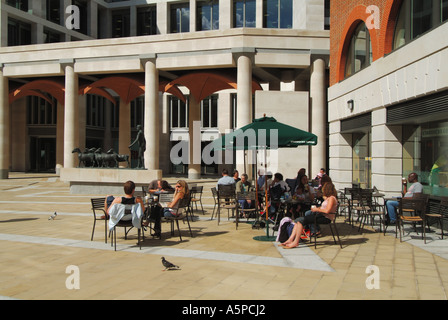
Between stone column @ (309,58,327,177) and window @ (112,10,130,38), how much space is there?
1017 inches

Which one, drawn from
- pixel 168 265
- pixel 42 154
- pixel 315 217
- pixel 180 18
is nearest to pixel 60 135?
pixel 42 154

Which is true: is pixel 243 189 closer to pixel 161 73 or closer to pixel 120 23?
pixel 161 73

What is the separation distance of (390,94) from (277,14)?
26.5 m

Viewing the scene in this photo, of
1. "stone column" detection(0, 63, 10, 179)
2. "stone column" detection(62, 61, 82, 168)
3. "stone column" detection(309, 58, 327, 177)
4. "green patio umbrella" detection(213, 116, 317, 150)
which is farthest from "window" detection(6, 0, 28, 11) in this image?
"green patio umbrella" detection(213, 116, 317, 150)

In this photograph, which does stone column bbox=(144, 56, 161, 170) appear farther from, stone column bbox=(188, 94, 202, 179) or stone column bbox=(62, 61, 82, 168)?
stone column bbox=(188, 94, 202, 179)

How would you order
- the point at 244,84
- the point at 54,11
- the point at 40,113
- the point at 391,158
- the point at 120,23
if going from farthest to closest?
the point at 120,23 < the point at 40,113 < the point at 54,11 < the point at 244,84 < the point at 391,158

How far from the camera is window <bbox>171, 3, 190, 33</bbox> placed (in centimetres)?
3994

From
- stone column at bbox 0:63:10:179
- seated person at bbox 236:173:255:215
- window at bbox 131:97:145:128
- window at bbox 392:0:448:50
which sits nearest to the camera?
window at bbox 392:0:448:50

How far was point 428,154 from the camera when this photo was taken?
10922mm

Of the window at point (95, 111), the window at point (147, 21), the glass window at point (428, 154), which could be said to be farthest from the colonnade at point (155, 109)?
the window at point (147, 21)

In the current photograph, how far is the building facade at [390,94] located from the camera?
9.80 m

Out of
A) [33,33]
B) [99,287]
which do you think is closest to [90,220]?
[99,287]

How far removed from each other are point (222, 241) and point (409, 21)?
802cm

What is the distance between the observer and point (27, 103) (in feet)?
137
